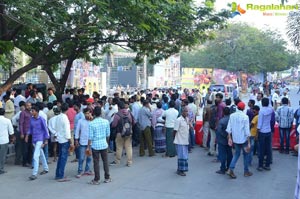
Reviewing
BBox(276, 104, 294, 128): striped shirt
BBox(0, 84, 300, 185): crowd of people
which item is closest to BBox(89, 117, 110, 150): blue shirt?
BBox(0, 84, 300, 185): crowd of people

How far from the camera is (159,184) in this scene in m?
8.27

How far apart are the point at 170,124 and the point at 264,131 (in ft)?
8.69

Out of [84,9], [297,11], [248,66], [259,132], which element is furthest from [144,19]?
[248,66]

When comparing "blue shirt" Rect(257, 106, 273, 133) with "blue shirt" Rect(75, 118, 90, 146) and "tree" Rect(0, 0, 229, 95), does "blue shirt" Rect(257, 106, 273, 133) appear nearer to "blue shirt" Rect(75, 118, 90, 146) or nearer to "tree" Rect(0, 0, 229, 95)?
"blue shirt" Rect(75, 118, 90, 146)

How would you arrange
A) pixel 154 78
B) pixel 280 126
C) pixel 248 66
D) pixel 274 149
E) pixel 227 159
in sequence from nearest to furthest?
pixel 227 159 < pixel 280 126 < pixel 274 149 < pixel 248 66 < pixel 154 78

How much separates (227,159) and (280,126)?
2702 millimetres

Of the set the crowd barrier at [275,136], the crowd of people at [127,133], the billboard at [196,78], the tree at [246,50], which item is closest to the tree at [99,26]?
the crowd of people at [127,133]

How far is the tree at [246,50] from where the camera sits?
157ft

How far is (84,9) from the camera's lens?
11602mm

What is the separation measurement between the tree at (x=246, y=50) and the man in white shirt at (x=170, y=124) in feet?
124

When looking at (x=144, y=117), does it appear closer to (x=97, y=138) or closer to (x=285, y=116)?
(x=97, y=138)

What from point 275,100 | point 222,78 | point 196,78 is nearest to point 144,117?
point 275,100

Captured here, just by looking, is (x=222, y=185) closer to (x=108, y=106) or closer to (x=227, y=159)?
(x=227, y=159)

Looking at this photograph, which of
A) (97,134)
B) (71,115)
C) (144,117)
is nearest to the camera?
(97,134)
